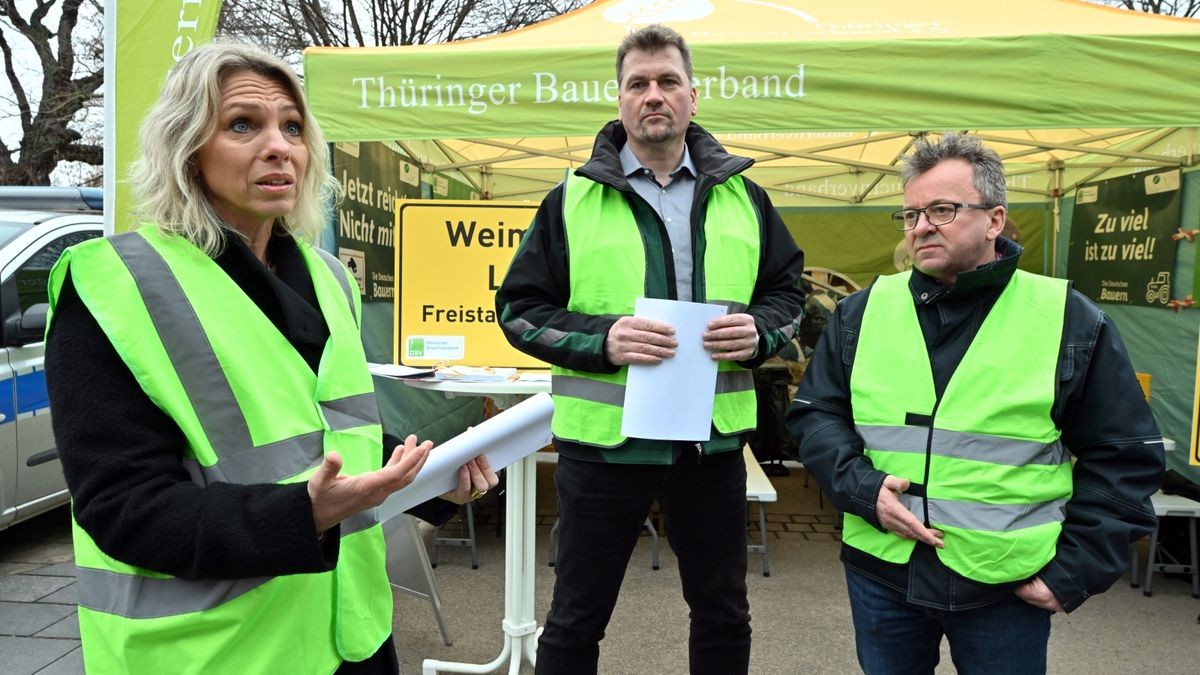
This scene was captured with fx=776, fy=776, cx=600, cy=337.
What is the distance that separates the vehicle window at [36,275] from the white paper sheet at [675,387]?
3687mm

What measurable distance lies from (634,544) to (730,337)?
2.11 ft

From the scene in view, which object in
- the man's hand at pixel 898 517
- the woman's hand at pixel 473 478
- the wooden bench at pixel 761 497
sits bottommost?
the wooden bench at pixel 761 497

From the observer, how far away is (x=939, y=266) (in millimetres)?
1689

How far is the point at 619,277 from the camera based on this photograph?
2.08 metres

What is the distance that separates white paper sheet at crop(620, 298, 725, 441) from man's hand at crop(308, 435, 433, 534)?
1.00m

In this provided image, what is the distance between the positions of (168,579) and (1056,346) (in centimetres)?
163

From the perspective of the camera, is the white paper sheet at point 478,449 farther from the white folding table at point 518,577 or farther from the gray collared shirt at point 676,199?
the white folding table at point 518,577

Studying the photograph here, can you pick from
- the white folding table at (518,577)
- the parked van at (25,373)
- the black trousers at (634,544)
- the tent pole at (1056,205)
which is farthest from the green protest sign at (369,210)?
the tent pole at (1056,205)

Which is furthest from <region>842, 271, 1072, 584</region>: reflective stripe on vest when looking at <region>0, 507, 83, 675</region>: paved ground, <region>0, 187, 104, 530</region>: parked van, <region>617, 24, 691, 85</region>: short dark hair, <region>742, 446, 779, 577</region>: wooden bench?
<region>0, 187, 104, 530</region>: parked van

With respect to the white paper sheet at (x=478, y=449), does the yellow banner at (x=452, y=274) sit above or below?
above

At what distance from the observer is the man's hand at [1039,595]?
1.54 m

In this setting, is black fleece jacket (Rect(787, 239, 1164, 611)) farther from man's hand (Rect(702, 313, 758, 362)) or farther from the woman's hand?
the woman's hand

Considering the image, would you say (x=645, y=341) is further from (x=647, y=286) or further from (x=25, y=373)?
(x=25, y=373)

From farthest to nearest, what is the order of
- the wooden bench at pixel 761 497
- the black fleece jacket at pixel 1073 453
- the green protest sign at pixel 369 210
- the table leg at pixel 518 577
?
the green protest sign at pixel 369 210, the wooden bench at pixel 761 497, the table leg at pixel 518 577, the black fleece jacket at pixel 1073 453
